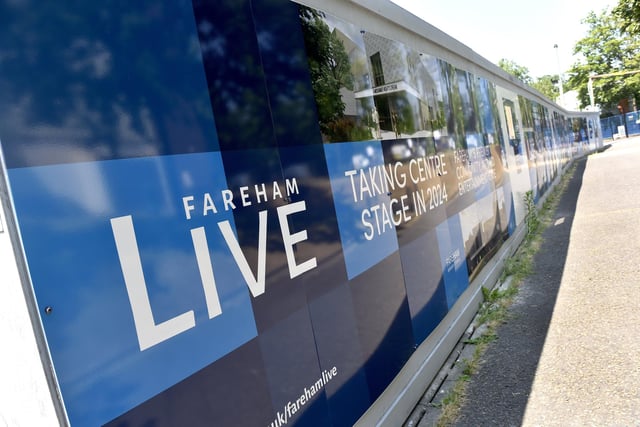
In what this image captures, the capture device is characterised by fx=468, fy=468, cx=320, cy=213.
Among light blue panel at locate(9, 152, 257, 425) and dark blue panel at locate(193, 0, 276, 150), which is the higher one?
dark blue panel at locate(193, 0, 276, 150)

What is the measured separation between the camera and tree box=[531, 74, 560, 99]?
7016cm

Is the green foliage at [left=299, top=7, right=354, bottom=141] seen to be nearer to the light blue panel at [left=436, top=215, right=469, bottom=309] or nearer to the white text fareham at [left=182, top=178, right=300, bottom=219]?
the white text fareham at [left=182, top=178, right=300, bottom=219]

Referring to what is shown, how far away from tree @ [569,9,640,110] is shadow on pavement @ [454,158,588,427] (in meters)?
47.0

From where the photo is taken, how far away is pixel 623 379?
3.21 meters

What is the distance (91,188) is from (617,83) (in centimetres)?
5373

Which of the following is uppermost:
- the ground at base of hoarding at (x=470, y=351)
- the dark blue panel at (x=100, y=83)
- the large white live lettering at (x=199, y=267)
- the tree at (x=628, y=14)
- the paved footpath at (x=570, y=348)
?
the tree at (x=628, y=14)

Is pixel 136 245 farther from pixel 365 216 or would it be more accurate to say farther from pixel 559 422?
pixel 559 422

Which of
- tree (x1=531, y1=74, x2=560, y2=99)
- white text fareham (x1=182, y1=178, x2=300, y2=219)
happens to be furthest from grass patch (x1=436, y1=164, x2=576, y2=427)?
tree (x1=531, y1=74, x2=560, y2=99)

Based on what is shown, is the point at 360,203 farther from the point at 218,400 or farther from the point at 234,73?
the point at 218,400

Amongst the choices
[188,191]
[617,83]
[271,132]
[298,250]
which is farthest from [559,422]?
[617,83]

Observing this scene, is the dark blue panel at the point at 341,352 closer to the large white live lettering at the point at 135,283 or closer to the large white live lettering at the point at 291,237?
the large white live lettering at the point at 291,237

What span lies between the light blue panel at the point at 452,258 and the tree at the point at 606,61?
48112 millimetres

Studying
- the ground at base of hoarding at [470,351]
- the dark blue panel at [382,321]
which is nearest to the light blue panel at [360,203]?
the dark blue panel at [382,321]

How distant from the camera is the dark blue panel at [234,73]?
1.86 m
